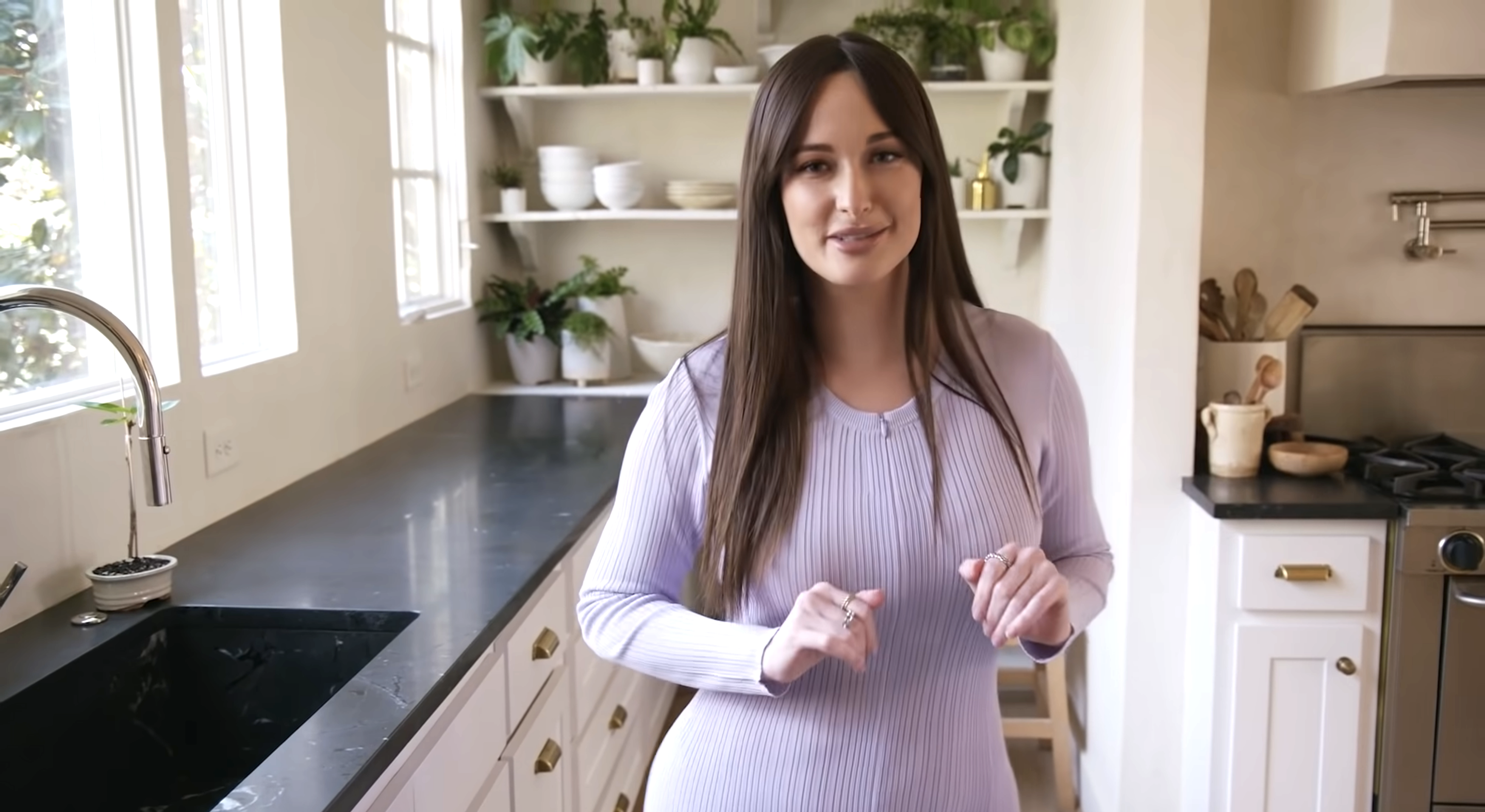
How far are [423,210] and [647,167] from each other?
2.38ft

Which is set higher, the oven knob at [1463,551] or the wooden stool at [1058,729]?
the oven knob at [1463,551]

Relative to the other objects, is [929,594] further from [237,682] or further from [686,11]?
[686,11]

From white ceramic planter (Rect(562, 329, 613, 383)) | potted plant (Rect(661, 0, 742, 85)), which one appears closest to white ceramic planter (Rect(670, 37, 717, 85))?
potted plant (Rect(661, 0, 742, 85))

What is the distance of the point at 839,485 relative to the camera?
1.20m

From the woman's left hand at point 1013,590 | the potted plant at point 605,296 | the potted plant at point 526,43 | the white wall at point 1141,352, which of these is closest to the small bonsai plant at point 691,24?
the potted plant at point 526,43

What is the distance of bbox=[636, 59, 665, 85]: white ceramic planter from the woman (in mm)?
2340

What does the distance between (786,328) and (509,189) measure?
99.8 inches

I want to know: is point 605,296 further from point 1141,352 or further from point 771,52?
point 1141,352

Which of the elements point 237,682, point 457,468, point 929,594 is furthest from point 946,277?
point 457,468

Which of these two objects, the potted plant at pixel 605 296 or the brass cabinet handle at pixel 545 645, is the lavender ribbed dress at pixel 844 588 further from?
the potted plant at pixel 605 296

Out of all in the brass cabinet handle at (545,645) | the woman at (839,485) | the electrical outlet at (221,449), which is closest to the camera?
the woman at (839,485)

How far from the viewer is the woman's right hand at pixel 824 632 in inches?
41.7

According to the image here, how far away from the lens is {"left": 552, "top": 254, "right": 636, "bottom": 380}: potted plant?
3645 millimetres

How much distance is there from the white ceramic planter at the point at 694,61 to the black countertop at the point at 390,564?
106cm
